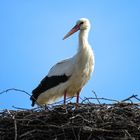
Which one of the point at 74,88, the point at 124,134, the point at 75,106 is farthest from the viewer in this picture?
the point at 74,88

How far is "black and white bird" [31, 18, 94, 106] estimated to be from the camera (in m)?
12.5

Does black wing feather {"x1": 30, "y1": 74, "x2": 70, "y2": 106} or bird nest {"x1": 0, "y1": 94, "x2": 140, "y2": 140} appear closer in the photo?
bird nest {"x1": 0, "y1": 94, "x2": 140, "y2": 140}

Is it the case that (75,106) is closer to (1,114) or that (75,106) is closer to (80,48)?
(1,114)

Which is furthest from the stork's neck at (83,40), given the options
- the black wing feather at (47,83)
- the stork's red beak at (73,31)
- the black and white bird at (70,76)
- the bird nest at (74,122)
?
the bird nest at (74,122)

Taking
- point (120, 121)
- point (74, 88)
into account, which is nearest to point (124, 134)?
point (120, 121)

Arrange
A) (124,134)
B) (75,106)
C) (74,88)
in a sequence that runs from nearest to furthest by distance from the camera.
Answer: (124,134)
(75,106)
(74,88)

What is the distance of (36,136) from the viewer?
8.95m

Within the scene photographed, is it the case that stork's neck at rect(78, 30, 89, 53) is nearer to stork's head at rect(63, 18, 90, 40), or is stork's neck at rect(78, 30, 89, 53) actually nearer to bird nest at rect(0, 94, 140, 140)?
stork's head at rect(63, 18, 90, 40)

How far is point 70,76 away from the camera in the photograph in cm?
1261

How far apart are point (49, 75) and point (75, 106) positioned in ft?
11.9

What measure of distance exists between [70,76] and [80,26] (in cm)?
103

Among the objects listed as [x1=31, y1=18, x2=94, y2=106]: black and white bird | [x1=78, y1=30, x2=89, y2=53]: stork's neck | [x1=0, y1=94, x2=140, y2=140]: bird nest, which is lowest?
[x1=0, y1=94, x2=140, y2=140]: bird nest

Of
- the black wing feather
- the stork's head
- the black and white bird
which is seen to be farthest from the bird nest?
the stork's head

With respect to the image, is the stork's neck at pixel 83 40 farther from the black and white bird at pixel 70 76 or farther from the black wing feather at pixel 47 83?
the black wing feather at pixel 47 83
